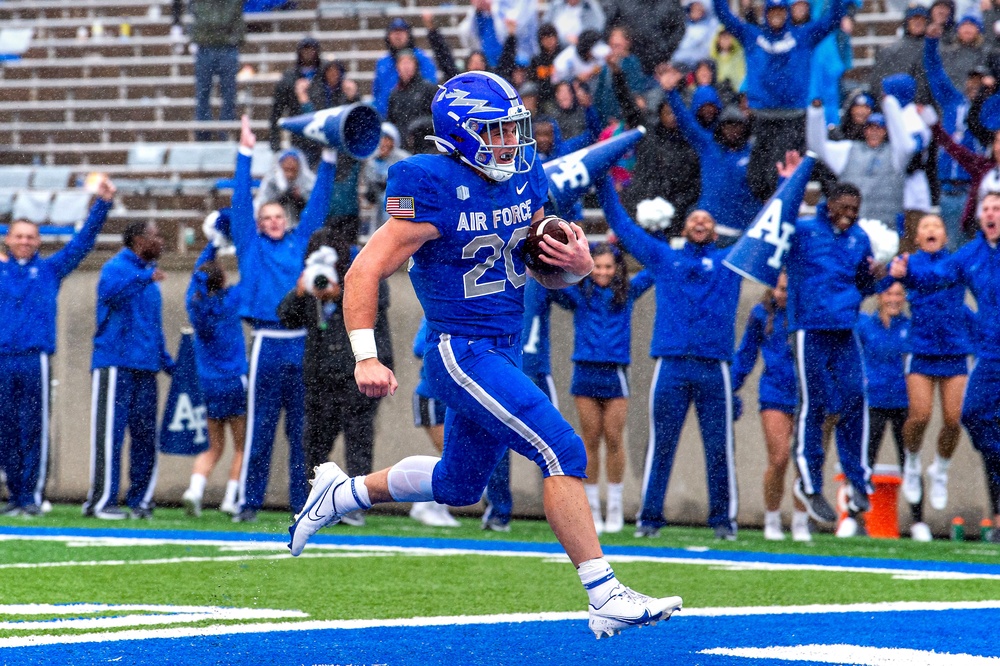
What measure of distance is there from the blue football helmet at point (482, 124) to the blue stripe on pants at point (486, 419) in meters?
0.58

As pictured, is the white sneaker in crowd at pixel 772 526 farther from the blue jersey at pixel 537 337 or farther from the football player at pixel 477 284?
the football player at pixel 477 284

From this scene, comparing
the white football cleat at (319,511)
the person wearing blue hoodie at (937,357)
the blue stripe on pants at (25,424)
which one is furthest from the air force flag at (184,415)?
the white football cleat at (319,511)

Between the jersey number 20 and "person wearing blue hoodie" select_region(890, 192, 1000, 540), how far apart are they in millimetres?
4879

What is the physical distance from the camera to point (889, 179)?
1104 centimetres

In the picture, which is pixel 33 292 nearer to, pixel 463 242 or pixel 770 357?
pixel 770 357

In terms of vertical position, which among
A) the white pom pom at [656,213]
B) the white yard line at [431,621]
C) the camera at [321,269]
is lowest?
the white yard line at [431,621]

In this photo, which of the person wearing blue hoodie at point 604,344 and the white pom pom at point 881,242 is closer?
the white pom pom at point 881,242

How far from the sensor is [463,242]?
16.6 feet

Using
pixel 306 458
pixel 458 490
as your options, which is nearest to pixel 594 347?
pixel 306 458

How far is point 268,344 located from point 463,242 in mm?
5608

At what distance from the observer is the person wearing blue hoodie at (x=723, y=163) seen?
11000mm

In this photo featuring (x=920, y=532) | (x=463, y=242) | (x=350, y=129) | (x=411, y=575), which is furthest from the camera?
(x=920, y=532)

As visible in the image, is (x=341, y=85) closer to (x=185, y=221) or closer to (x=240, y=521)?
(x=185, y=221)

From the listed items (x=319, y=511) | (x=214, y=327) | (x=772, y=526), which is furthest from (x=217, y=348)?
(x=319, y=511)
